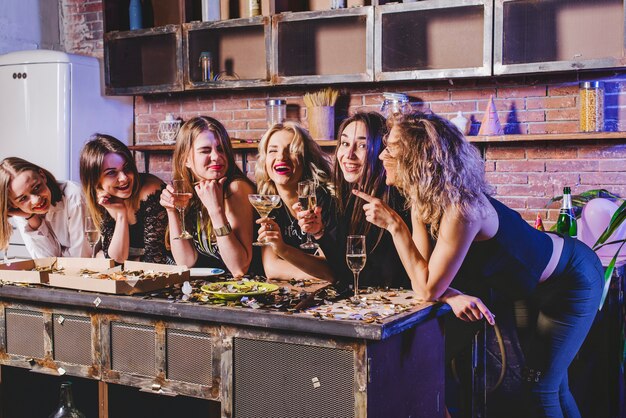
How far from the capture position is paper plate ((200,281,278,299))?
232cm

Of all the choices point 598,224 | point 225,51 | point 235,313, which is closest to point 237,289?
point 235,313

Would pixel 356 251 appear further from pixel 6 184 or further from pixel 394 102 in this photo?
pixel 394 102

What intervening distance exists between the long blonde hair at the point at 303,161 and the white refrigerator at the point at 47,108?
208cm

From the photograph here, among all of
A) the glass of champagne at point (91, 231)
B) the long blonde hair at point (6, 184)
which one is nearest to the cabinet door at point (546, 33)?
the glass of champagne at point (91, 231)

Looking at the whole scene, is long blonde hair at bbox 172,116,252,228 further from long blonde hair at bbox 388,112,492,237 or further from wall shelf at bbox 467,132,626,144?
wall shelf at bbox 467,132,626,144

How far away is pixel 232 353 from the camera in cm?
220

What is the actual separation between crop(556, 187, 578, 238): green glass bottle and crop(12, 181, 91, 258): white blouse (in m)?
2.36

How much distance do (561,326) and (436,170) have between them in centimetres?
74

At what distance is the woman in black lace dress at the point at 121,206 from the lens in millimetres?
3496

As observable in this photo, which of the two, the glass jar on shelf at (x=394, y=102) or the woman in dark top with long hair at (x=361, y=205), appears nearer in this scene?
the woman in dark top with long hair at (x=361, y=205)

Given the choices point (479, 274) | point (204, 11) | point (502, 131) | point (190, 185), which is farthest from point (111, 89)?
point (479, 274)

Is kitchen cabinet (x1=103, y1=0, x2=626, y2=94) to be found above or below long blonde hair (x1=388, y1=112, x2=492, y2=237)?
above

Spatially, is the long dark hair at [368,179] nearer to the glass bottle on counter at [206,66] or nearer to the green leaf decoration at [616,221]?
the green leaf decoration at [616,221]

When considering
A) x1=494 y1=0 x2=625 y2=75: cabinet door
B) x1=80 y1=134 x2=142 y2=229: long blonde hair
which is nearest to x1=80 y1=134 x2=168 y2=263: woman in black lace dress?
x1=80 y1=134 x2=142 y2=229: long blonde hair
